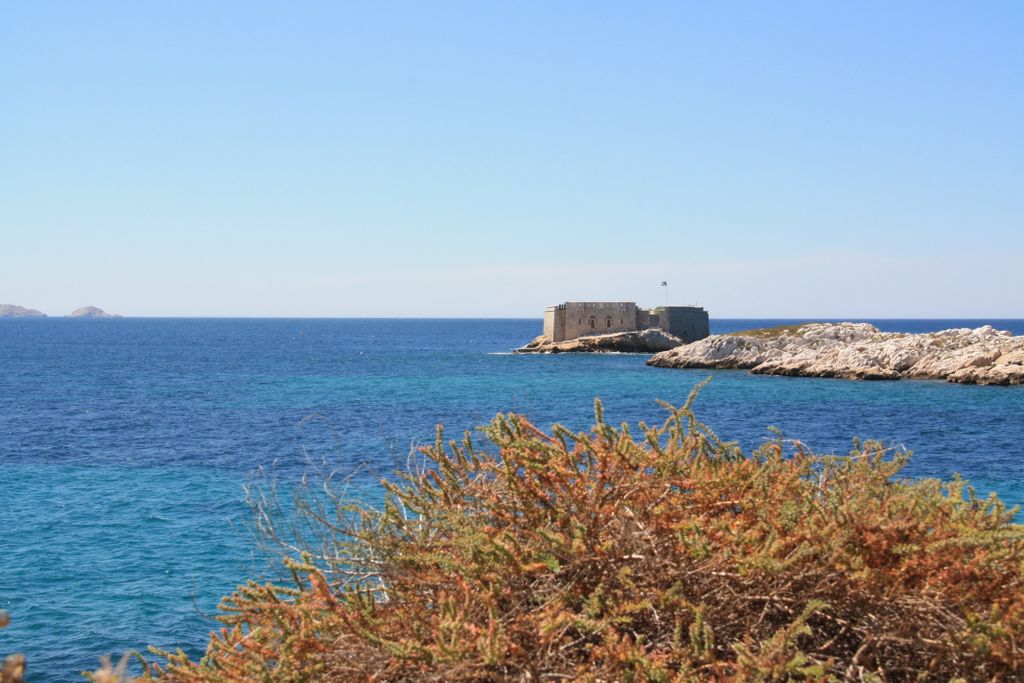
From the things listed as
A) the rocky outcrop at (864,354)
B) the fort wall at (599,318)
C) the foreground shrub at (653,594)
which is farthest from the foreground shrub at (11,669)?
the fort wall at (599,318)

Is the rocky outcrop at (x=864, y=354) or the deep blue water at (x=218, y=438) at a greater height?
the rocky outcrop at (x=864, y=354)

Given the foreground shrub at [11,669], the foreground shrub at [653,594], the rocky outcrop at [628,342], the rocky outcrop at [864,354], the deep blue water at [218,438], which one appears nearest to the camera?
the foreground shrub at [11,669]

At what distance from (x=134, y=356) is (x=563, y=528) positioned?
9673 cm

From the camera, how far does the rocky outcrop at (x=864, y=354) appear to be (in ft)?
177

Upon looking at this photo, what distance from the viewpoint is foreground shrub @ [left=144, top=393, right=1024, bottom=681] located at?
4.87 metres

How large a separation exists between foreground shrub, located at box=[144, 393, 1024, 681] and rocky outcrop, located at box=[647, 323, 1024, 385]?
5229 centimetres

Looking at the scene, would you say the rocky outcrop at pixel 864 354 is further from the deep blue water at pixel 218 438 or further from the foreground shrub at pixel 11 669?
the foreground shrub at pixel 11 669

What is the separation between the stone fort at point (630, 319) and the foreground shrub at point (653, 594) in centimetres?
7960

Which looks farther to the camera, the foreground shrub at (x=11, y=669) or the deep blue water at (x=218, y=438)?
the deep blue water at (x=218, y=438)

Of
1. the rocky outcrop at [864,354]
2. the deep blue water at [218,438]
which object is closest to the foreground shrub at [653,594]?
the deep blue water at [218,438]

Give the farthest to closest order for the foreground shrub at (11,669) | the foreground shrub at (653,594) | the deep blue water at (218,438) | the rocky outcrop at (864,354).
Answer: the rocky outcrop at (864,354)
the deep blue water at (218,438)
the foreground shrub at (653,594)
the foreground shrub at (11,669)

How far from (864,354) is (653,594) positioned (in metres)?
58.3

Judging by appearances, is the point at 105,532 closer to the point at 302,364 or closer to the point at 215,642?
the point at 215,642

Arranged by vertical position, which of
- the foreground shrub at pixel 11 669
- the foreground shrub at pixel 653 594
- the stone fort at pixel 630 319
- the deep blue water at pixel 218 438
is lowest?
the deep blue water at pixel 218 438
